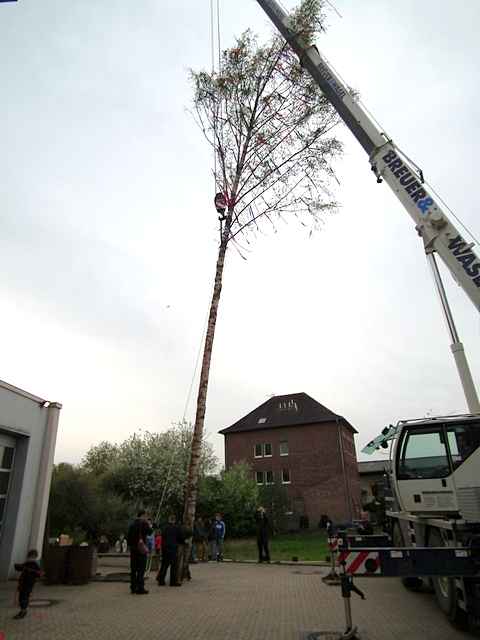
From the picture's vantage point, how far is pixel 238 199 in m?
12.8

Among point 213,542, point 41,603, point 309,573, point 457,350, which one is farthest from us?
point 213,542

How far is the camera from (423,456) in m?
7.54

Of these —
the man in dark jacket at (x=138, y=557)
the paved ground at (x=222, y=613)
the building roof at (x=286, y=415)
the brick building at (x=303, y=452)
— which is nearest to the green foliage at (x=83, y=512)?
the paved ground at (x=222, y=613)

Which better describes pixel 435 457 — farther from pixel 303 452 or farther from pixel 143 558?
pixel 303 452

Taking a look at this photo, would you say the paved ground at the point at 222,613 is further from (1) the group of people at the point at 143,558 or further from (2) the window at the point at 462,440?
(2) the window at the point at 462,440

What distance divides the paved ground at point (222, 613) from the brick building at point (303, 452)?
98.1 ft

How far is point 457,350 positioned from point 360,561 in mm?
5211

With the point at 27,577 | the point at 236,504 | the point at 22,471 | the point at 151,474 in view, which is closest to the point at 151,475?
the point at 151,474

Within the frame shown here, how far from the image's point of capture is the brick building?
1518 inches

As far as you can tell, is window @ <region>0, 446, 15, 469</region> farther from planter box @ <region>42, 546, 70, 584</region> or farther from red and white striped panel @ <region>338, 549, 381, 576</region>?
red and white striped panel @ <region>338, 549, 381, 576</region>


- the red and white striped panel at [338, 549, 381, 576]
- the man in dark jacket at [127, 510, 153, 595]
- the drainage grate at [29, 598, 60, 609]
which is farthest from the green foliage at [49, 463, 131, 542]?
the red and white striped panel at [338, 549, 381, 576]

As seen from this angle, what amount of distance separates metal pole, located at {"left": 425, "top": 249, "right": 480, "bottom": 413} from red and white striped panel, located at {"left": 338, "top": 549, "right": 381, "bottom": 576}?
402 centimetres

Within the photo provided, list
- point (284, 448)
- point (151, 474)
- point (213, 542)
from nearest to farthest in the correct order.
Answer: point (213, 542), point (151, 474), point (284, 448)

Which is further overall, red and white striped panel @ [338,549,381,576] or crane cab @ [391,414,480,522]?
crane cab @ [391,414,480,522]
